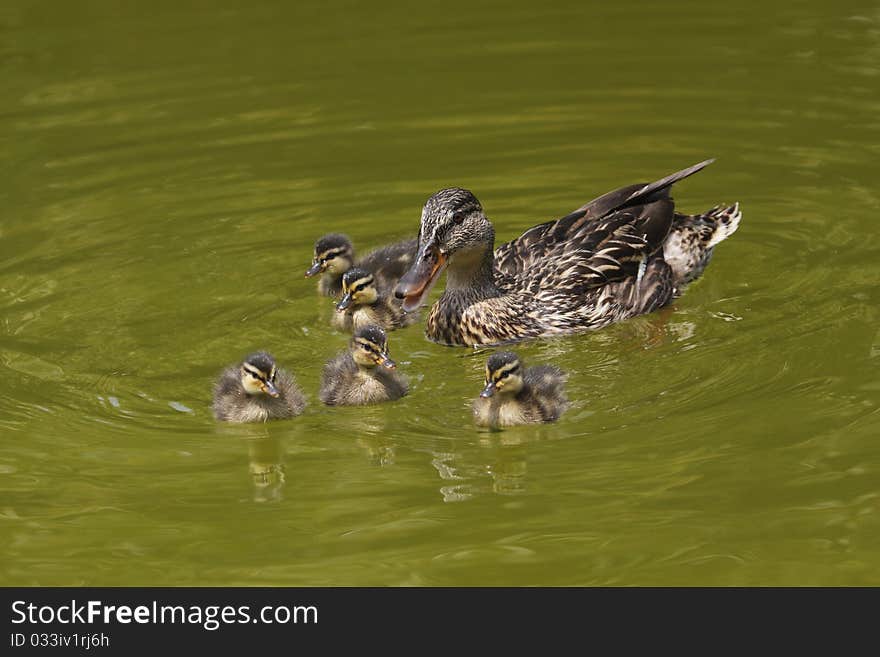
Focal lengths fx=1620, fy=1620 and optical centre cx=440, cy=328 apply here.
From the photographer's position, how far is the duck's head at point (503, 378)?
6.49 metres

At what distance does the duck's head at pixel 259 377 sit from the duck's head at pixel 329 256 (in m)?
1.63

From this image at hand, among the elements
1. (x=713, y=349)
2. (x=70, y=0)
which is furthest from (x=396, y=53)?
(x=713, y=349)

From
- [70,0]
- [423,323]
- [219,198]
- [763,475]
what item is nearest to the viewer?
[763,475]

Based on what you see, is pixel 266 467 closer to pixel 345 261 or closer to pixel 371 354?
pixel 371 354

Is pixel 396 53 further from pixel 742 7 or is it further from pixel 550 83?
pixel 742 7

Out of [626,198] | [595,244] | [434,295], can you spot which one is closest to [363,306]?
[434,295]

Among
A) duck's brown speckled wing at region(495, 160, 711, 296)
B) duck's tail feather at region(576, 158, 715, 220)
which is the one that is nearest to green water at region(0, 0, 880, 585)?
duck's brown speckled wing at region(495, 160, 711, 296)

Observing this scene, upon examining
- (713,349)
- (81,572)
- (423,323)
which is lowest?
(81,572)

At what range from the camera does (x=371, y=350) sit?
271 inches

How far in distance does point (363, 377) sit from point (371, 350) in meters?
0.12

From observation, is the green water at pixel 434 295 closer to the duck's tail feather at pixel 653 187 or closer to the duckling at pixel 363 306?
the duckling at pixel 363 306

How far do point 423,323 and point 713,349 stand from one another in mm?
1732

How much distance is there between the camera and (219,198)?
990 cm

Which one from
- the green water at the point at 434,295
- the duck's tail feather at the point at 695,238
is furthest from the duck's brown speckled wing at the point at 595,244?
the green water at the point at 434,295
